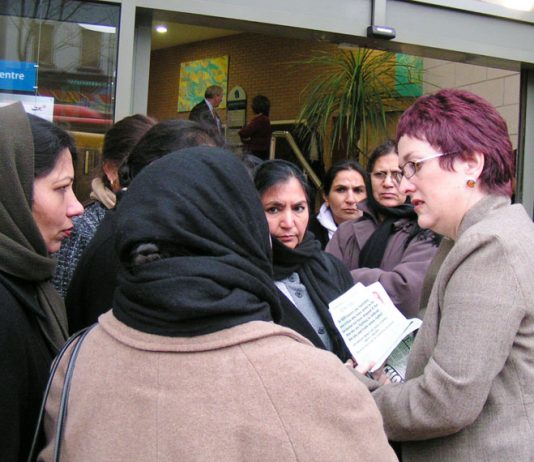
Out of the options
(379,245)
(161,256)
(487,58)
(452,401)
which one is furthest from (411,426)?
(487,58)

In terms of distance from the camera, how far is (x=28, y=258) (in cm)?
159

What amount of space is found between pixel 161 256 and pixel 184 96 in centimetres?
1174

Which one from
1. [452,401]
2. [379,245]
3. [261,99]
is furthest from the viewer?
[261,99]

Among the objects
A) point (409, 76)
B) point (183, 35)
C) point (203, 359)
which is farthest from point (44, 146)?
point (183, 35)

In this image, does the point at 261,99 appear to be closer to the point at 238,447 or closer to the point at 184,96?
the point at 184,96

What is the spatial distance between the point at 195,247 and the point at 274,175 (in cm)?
157

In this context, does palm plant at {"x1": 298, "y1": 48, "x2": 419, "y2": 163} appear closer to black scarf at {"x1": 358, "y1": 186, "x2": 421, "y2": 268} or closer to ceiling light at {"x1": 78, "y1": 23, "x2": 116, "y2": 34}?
ceiling light at {"x1": 78, "y1": 23, "x2": 116, "y2": 34}

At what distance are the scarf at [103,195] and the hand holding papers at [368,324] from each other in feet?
3.71

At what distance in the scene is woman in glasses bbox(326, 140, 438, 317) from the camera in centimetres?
280

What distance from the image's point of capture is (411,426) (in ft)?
5.12

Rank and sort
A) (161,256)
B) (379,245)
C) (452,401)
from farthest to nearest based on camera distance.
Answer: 1. (379,245)
2. (452,401)
3. (161,256)

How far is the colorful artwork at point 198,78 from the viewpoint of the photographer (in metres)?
11.7

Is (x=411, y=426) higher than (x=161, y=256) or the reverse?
the reverse

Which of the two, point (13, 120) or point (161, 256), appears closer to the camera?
point (161, 256)
